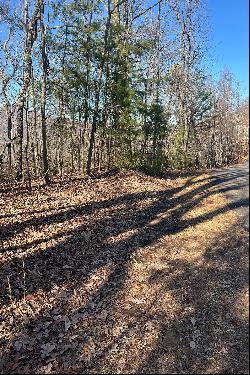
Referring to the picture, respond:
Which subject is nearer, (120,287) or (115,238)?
(120,287)

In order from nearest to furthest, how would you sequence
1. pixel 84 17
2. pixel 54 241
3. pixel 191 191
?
pixel 54 241, pixel 191 191, pixel 84 17

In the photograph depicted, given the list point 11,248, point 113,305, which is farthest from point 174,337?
point 11,248

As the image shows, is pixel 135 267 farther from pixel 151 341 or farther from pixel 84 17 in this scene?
pixel 84 17

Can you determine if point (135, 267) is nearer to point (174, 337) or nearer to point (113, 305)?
point (113, 305)

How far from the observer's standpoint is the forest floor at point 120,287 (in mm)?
5590

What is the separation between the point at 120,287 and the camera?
25.8 ft

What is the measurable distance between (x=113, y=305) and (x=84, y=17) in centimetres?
1533

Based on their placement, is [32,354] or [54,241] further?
[54,241]

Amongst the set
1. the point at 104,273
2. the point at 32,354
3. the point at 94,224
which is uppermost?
the point at 94,224

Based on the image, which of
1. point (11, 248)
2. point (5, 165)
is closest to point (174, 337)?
point (11, 248)

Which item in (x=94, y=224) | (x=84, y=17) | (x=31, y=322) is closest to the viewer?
(x=31, y=322)

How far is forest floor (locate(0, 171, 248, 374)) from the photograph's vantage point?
220 inches

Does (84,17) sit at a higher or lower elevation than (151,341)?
higher

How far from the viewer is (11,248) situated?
30.1 feet
